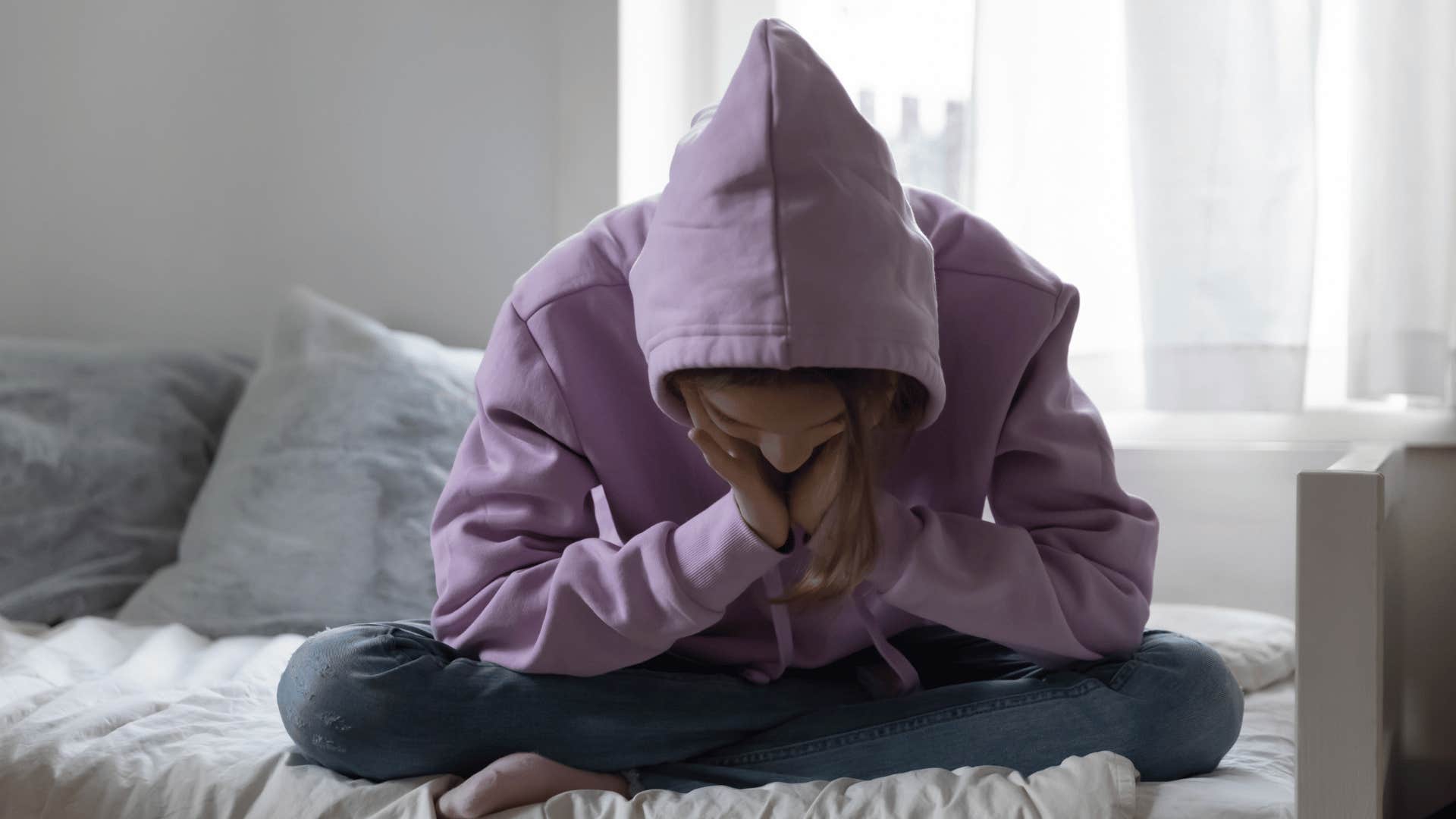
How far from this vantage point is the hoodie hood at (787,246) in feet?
2.34

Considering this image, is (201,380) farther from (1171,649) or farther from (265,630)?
(1171,649)

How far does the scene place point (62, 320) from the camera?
69.7 inches

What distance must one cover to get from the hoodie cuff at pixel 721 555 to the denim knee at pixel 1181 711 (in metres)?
0.26

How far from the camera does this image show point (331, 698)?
0.81 metres

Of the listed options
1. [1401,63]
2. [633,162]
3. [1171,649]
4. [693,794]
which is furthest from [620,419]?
[1401,63]

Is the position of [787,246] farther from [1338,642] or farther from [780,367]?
[1338,642]

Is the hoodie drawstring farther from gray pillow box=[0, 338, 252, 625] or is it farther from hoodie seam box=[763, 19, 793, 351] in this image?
gray pillow box=[0, 338, 252, 625]

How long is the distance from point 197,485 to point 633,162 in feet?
2.24

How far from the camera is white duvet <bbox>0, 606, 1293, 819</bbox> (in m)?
0.73

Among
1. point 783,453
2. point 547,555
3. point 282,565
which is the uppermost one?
point 783,453

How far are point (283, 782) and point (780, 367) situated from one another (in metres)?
0.42

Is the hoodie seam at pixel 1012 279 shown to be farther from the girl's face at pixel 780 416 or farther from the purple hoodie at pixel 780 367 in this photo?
the girl's face at pixel 780 416

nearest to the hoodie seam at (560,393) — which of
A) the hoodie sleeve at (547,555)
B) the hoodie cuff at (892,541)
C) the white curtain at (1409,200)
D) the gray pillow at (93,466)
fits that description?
the hoodie sleeve at (547,555)

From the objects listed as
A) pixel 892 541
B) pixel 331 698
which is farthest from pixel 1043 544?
pixel 331 698
